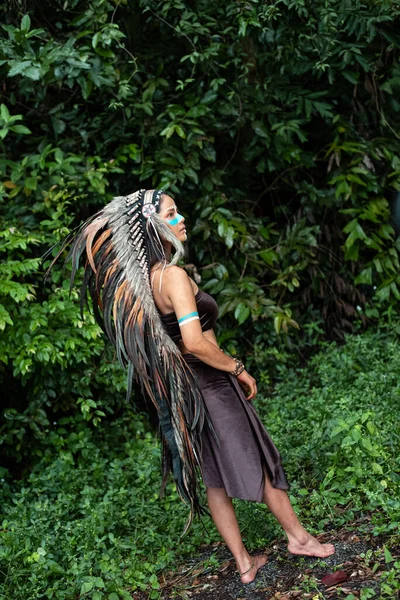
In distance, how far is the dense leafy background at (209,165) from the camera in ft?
17.4

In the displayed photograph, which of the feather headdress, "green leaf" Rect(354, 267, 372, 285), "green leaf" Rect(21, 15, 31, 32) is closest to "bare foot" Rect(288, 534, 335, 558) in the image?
the feather headdress

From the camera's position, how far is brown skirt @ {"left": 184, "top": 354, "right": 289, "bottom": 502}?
3.44 metres

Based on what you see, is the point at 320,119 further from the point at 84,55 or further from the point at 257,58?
the point at 84,55

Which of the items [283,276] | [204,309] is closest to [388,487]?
[204,309]

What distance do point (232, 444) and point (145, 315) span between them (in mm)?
696

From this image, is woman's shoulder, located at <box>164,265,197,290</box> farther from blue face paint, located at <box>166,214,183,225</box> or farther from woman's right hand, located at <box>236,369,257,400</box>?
woman's right hand, located at <box>236,369,257,400</box>

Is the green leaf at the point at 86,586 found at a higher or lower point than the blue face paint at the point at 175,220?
lower

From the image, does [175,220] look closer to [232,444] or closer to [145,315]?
[145,315]

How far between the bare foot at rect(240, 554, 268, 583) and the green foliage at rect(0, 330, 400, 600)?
0.20 metres

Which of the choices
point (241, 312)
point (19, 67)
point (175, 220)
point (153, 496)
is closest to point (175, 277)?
point (175, 220)

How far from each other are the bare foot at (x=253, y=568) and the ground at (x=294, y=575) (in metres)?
0.03

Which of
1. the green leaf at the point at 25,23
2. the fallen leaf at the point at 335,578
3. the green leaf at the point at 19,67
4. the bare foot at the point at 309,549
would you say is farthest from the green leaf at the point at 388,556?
the green leaf at the point at 25,23

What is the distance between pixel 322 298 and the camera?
6770 millimetres

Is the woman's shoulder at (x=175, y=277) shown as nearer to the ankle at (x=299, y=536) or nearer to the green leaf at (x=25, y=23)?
the ankle at (x=299, y=536)
